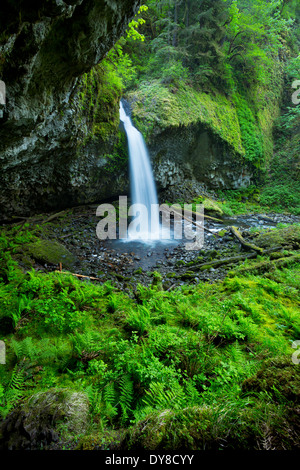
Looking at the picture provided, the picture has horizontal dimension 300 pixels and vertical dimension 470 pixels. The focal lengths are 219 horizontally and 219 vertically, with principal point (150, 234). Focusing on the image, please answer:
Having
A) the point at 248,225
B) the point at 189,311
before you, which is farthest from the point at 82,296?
the point at 248,225

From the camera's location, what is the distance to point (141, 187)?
13.9 meters

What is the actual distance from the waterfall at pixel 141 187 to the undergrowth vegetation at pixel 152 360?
772 cm

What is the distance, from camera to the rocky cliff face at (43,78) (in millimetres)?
3579

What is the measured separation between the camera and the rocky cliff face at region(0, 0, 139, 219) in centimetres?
358

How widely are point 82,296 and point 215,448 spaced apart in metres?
3.78

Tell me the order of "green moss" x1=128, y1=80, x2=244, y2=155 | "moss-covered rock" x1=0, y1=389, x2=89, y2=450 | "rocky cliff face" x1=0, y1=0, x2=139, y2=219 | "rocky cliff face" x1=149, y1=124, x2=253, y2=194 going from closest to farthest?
"moss-covered rock" x1=0, y1=389, x2=89, y2=450 < "rocky cliff face" x1=0, y1=0, x2=139, y2=219 < "green moss" x1=128, y1=80, x2=244, y2=155 < "rocky cliff face" x1=149, y1=124, x2=253, y2=194

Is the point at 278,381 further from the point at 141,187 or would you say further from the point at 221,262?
the point at 141,187

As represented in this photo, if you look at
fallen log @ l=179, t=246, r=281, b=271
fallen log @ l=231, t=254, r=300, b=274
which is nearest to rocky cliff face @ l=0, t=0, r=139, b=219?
fallen log @ l=179, t=246, r=281, b=271

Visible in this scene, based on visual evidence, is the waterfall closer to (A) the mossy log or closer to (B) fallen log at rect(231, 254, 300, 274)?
(A) the mossy log

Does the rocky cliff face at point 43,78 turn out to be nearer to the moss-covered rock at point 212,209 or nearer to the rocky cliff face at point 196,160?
the rocky cliff face at point 196,160

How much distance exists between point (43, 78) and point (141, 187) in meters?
8.86

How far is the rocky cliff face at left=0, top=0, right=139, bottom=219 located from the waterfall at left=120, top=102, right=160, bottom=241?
Answer: 3.75m
